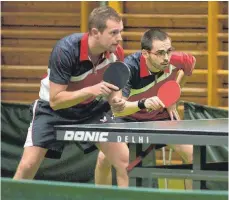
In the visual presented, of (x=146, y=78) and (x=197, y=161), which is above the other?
(x=146, y=78)

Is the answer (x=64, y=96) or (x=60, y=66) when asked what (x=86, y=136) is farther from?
(x=60, y=66)

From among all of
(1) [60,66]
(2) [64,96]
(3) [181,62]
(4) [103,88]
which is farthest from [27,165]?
(3) [181,62]

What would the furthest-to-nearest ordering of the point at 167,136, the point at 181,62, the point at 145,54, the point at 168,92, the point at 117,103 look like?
the point at 181,62, the point at 145,54, the point at 168,92, the point at 117,103, the point at 167,136

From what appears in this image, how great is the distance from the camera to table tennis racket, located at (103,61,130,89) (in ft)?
17.1

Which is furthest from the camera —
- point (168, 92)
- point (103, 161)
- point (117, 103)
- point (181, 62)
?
point (181, 62)

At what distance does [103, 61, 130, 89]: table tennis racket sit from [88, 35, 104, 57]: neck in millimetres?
290

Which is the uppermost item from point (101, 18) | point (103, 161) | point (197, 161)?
point (101, 18)

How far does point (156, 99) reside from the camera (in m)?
5.55

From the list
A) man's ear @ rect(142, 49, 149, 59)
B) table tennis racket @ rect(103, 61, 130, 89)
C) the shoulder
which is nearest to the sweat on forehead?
man's ear @ rect(142, 49, 149, 59)

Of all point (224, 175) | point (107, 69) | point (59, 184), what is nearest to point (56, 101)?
point (107, 69)

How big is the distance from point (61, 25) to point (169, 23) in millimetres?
1070

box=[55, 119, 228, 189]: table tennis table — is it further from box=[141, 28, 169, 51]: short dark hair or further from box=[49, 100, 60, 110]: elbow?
box=[141, 28, 169, 51]: short dark hair

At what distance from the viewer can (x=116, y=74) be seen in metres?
5.24

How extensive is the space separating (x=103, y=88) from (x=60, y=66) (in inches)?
15.4
